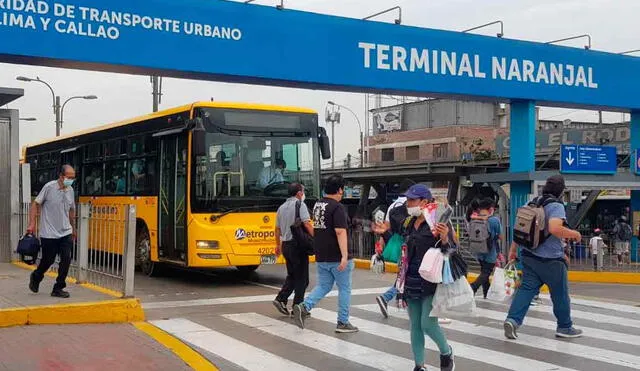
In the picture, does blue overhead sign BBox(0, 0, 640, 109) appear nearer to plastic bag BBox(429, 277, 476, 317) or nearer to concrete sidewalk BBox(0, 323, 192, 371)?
concrete sidewalk BBox(0, 323, 192, 371)

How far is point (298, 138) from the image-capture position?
535 inches

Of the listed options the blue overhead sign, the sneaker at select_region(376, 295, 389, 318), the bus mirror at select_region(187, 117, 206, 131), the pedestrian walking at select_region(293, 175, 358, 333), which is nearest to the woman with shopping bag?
the pedestrian walking at select_region(293, 175, 358, 333)

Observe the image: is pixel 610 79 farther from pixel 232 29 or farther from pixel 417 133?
pixel 417 133

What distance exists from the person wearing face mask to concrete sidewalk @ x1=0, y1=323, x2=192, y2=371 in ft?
3.84

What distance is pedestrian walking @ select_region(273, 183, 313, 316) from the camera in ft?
31.7

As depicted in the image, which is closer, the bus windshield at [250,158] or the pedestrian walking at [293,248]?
the pedestrian walking at [293,248]

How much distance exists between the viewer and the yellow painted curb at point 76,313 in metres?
8.64

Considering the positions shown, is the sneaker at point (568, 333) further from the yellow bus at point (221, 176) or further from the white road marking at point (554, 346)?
the yellow bus at point (221, 176)

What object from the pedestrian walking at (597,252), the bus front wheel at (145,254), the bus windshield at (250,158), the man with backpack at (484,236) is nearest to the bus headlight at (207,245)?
the bus windshield at (250,158)

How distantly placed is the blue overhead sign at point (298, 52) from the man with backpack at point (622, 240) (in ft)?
11.8

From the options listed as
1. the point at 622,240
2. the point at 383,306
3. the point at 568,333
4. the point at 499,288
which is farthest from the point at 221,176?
the point at 622,240

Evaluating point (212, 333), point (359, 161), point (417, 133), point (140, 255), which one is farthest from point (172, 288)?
point (417, 133)

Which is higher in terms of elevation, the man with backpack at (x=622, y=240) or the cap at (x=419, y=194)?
the cap at (x=419, y=194)

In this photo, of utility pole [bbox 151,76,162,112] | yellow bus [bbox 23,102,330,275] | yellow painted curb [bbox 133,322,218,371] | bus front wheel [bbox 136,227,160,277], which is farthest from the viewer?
utility pole [bbox 151,76,162,112]
